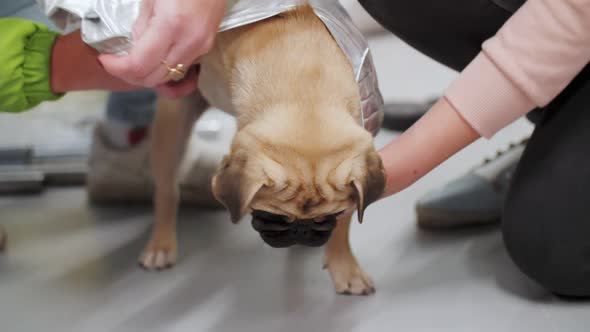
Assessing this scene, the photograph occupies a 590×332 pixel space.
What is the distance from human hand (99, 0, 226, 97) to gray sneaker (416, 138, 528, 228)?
695 millimetres

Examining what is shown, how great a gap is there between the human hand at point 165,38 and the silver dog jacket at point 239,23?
0.02 metres

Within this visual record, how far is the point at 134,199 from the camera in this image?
1888mm

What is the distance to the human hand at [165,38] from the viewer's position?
1154mm

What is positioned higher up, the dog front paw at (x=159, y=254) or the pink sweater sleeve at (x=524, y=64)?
the pink sweater sleeve at (x=524, y=64)

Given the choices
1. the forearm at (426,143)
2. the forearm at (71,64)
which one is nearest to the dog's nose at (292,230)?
the forearm at (426,143)

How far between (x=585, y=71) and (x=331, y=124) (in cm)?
59

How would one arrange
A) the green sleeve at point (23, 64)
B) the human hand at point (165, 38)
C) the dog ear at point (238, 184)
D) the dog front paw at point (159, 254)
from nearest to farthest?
the dog ear at point (238, 184) < the human hand at point (165, 38) < the green sleeve at point (23, 64) < the dog front paw at point (159, 254)

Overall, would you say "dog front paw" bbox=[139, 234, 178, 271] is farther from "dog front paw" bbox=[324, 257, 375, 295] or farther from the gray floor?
"dog front paw" bbox=[324, 257, 375, 295]

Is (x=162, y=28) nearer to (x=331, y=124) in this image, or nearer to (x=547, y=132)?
(x=331, y=124)

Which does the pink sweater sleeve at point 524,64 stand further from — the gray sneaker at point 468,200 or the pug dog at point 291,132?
the gray sneaker at point 468,200

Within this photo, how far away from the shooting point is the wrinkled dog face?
1.03 meters

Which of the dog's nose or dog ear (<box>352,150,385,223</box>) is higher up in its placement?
dog ear (<box>352,150,385,223</box>)

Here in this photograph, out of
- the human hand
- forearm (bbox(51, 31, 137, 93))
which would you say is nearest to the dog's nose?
the human hand

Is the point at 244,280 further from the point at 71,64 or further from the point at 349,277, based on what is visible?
the point at 71,64
